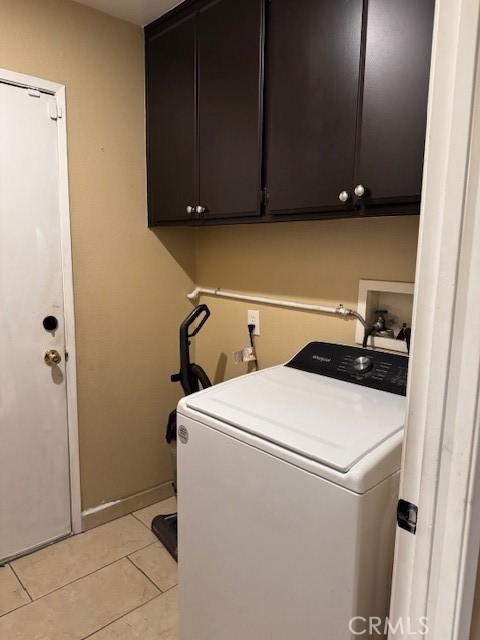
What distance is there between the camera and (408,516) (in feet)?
2.43

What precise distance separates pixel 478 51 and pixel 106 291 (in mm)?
1869

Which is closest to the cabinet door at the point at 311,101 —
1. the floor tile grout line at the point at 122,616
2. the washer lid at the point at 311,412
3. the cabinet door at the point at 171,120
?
the cabinet door at the point at 171,120

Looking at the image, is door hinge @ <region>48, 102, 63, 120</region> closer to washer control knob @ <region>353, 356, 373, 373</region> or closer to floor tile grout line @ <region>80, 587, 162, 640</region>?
washer control knob @ <region>353, 356, 373, 373</region>

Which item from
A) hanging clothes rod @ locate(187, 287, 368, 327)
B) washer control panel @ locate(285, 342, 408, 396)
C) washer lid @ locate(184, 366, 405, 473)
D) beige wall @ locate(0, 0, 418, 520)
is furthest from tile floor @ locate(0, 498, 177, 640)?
hanging clothes rod @ locate(187, 287, 368, 327)

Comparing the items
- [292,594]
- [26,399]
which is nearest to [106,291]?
[26,399]

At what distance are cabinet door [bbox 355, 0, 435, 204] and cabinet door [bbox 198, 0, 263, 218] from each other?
0.45m

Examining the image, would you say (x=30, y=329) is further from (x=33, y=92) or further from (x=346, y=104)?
(x=346, y=104)

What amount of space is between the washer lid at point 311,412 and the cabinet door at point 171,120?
0.94m

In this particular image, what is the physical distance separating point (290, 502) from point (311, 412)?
26 cm

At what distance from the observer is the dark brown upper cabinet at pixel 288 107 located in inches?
46.3

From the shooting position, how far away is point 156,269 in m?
2.31

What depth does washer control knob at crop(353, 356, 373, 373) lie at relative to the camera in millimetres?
1479

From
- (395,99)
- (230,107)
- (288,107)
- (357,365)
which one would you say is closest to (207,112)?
(230,107)

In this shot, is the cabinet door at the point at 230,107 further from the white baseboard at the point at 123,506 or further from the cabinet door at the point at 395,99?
the white baseboard at the point at 123,506
